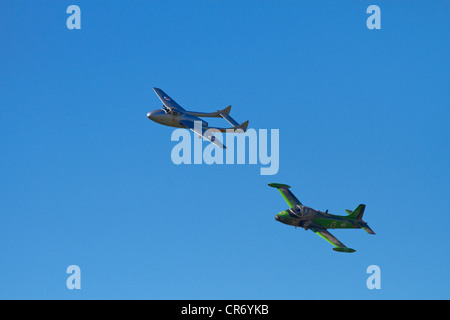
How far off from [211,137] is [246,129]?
10180 millimetres

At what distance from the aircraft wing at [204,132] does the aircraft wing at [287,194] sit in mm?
12056

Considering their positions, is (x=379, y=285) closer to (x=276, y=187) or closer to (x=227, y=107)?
(x=276, y=187)

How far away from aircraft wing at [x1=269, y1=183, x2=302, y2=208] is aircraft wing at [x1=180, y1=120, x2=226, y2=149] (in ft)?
39.6

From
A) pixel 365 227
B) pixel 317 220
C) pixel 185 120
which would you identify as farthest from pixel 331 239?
pixel 185 120

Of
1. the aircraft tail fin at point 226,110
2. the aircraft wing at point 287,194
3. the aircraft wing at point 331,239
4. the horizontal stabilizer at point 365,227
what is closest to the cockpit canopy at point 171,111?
the aircraft tail fin at point 226,110

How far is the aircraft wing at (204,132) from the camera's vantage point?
91.5 metres

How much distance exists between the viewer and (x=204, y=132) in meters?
95.1

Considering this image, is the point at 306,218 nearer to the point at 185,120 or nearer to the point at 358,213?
the point at 358,213

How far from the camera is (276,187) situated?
98125 millimetres

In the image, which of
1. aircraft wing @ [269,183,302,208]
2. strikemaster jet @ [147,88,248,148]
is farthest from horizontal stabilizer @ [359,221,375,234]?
strikemaster jet @ [147,88,248,148]

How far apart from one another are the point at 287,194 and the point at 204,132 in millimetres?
15316

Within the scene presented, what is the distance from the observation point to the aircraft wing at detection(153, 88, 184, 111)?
10357cm

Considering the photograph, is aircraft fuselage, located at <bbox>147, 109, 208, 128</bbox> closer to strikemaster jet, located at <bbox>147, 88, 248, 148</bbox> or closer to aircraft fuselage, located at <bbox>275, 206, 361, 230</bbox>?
strikemaster jet, located at <bbox>147, 88, 248, 148</bbox>
